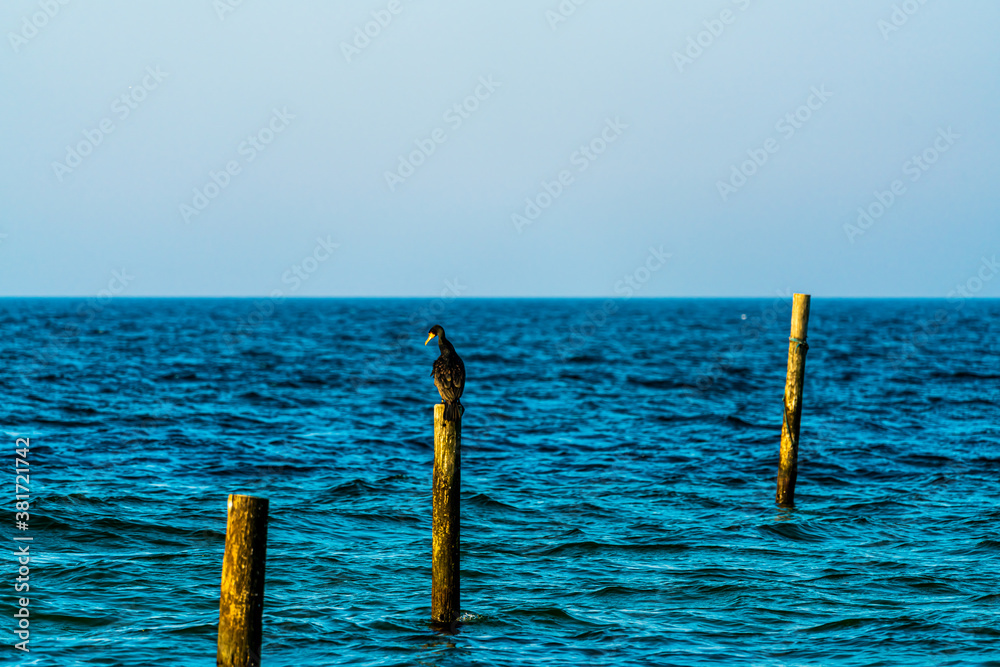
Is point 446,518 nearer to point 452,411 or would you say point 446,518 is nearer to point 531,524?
point 452,411

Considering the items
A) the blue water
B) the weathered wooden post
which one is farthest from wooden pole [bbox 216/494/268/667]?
the weathered wooden post

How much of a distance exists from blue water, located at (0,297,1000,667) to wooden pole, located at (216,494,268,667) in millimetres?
1973

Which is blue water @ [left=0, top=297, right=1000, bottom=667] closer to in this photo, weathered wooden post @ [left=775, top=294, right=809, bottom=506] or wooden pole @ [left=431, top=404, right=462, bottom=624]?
wooden pole @ [left=431, top=404, right=462, bottom=624]

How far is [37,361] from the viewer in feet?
150

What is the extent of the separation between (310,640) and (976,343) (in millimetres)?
66216

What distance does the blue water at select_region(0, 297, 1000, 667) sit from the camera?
10.8 meters

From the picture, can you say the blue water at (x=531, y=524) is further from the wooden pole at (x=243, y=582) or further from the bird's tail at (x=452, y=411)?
the bird's tail at (x=452, y=411)

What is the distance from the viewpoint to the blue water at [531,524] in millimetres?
10750

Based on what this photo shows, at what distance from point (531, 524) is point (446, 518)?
570 cm

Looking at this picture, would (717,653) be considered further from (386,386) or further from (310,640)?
(386,386)

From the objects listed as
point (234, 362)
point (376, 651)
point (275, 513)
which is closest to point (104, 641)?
point (376, 651)

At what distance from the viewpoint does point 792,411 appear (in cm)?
1705

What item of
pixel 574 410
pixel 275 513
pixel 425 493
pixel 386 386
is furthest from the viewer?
pixel 386 386

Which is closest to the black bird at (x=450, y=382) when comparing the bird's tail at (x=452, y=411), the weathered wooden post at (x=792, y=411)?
the bird's tail at (x=452, y=411)
